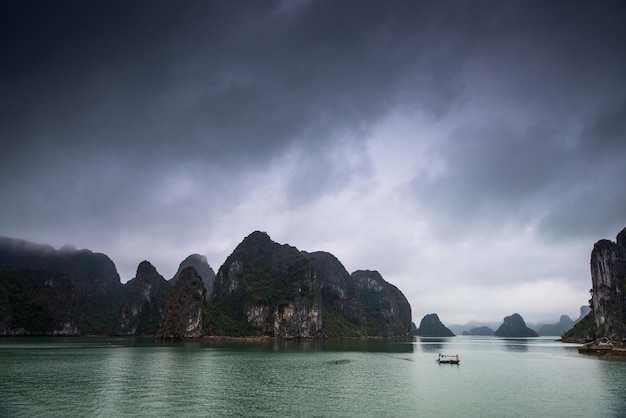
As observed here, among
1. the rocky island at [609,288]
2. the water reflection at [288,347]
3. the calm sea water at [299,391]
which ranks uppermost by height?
the rocky island at [609,288]

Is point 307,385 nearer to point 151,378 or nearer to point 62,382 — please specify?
point 151,378

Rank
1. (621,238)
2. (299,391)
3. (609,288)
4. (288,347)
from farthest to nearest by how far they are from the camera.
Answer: (621,238), (609,288), (288,347), (299,391)

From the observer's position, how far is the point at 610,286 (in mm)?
149000

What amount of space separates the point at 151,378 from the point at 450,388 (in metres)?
36.1

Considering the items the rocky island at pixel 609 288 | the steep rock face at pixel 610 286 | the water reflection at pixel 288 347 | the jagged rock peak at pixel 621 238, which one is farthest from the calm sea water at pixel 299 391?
the jagged rock peak at pixel 621 238

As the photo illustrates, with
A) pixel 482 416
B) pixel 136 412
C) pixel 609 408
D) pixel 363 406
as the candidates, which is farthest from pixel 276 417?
pixel 609 408

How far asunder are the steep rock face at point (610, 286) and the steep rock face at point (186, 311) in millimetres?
155638

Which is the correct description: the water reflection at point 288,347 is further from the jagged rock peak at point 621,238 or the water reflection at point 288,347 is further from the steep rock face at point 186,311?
the jagged rock peak at point 621,238

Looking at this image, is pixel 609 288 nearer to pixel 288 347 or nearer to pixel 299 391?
pixel 288 347

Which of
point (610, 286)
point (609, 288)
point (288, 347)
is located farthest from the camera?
point (609, 288)

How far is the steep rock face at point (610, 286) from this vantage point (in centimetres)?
13988

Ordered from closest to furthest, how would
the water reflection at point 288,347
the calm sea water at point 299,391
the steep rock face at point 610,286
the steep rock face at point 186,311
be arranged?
the calm sea water at point 299,391 → the water reflection at point 288,347 → the steep rock face at point 610,286 → the steep rock face at point 186,311

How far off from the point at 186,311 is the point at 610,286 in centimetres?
16573

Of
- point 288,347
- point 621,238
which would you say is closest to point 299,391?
point 288,347
